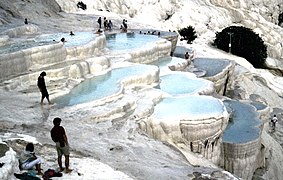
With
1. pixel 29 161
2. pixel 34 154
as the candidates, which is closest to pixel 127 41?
pixel 34 154

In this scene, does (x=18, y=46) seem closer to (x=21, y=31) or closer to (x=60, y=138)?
(x=21, y=31)

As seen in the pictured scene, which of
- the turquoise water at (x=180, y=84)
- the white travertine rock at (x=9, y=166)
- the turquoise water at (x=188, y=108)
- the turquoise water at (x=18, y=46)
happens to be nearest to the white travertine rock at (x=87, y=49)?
the turquoise water at (x=18, y=46)

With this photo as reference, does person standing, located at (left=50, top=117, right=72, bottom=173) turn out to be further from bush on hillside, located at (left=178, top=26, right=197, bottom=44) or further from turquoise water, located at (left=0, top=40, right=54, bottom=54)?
bush on hillside, located at (left=178, top=26, right=197, bottom=44)

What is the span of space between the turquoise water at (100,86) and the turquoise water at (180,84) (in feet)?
2.42

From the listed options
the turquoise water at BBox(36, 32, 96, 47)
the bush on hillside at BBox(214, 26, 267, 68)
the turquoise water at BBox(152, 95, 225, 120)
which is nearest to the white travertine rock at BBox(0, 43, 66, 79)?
the turquoise water at BBox(36, 32, 96, 47)

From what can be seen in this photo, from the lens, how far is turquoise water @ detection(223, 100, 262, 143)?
1204 centimetres

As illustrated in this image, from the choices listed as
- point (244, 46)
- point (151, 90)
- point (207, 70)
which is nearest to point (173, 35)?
point (207, 70)

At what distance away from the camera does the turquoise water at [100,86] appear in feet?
35.7

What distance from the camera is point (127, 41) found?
19.0m

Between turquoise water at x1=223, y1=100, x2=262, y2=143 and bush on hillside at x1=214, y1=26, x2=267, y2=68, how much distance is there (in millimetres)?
11312

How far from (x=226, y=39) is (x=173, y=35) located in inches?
261

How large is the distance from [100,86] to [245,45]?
16.3m

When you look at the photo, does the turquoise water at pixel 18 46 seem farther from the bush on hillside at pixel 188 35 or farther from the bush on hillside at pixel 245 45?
the bush on hillside at pixel 245 45

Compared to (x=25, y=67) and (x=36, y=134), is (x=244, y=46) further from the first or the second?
(x=36, y=134)
